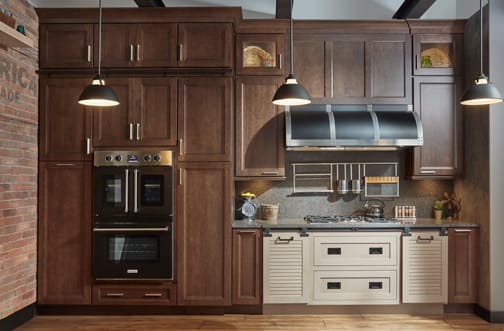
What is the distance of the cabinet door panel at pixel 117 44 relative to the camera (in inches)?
164

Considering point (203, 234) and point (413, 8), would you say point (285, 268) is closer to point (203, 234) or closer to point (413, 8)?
point (203, 234)

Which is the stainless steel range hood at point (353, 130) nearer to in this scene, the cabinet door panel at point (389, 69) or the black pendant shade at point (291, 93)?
the cabinet door panel at point (389, 69)

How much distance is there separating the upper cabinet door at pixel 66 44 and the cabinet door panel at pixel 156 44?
1.50 ft

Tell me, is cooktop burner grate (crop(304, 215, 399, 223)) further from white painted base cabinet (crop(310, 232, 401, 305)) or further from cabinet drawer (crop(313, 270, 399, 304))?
cabinet drawer (crop(313, 270, 399, 304))

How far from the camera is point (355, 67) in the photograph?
176 inches

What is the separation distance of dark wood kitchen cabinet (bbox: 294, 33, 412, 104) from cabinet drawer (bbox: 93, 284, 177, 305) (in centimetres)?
231

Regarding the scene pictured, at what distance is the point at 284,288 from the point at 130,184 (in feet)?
5.52

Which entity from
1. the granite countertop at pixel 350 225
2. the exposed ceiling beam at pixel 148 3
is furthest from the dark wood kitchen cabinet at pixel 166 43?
the granite countertop at pixel 350 225

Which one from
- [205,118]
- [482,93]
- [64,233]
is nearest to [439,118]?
[482,93]

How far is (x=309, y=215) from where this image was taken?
15.7 feet

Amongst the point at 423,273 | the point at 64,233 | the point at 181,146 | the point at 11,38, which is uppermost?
the point at 11,38

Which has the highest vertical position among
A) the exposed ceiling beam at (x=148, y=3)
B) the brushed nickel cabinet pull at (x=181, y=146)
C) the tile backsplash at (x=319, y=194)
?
the exposed ceiling beam at (x=148, y=3)

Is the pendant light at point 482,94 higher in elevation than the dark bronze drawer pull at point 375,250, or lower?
higher

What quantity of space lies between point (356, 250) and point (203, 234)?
1.40 metres
